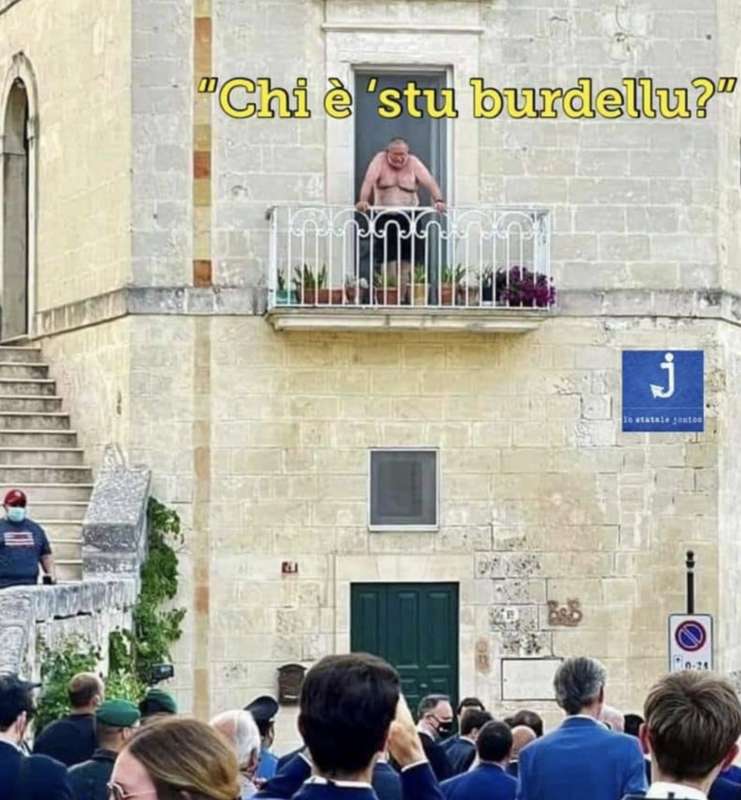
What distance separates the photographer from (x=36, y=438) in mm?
24391

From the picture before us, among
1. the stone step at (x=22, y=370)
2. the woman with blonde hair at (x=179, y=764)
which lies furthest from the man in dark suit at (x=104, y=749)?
the stone step at (x=22, y=370)

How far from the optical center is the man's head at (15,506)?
2048cm

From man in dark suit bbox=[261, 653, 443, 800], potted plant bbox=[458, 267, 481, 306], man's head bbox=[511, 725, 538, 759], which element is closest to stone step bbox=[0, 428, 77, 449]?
potted plant bbox=[458, 267, 481, 306]

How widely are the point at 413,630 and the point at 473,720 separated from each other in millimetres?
9784

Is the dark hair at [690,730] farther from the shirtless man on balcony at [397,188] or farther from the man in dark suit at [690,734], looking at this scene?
the shirtless man on balcony at [397,188]

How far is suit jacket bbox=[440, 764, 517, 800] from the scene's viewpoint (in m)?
10.3

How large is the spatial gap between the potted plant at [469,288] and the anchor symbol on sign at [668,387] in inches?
74.7

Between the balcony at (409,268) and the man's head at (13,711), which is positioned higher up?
the balcony at (409,268)

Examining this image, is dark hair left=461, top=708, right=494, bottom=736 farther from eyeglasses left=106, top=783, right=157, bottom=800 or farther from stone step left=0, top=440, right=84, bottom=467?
stone step left=0, top=440, right=84, bottom=467

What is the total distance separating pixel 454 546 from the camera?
76.4 ft

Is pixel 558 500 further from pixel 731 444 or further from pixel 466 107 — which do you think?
pixel 466 107

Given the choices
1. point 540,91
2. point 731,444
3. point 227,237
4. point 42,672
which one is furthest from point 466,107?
point 42,672

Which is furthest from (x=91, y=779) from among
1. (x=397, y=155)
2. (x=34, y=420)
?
(x=34, y=420)

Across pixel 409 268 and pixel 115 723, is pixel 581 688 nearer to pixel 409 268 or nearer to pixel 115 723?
pixel 115 723
